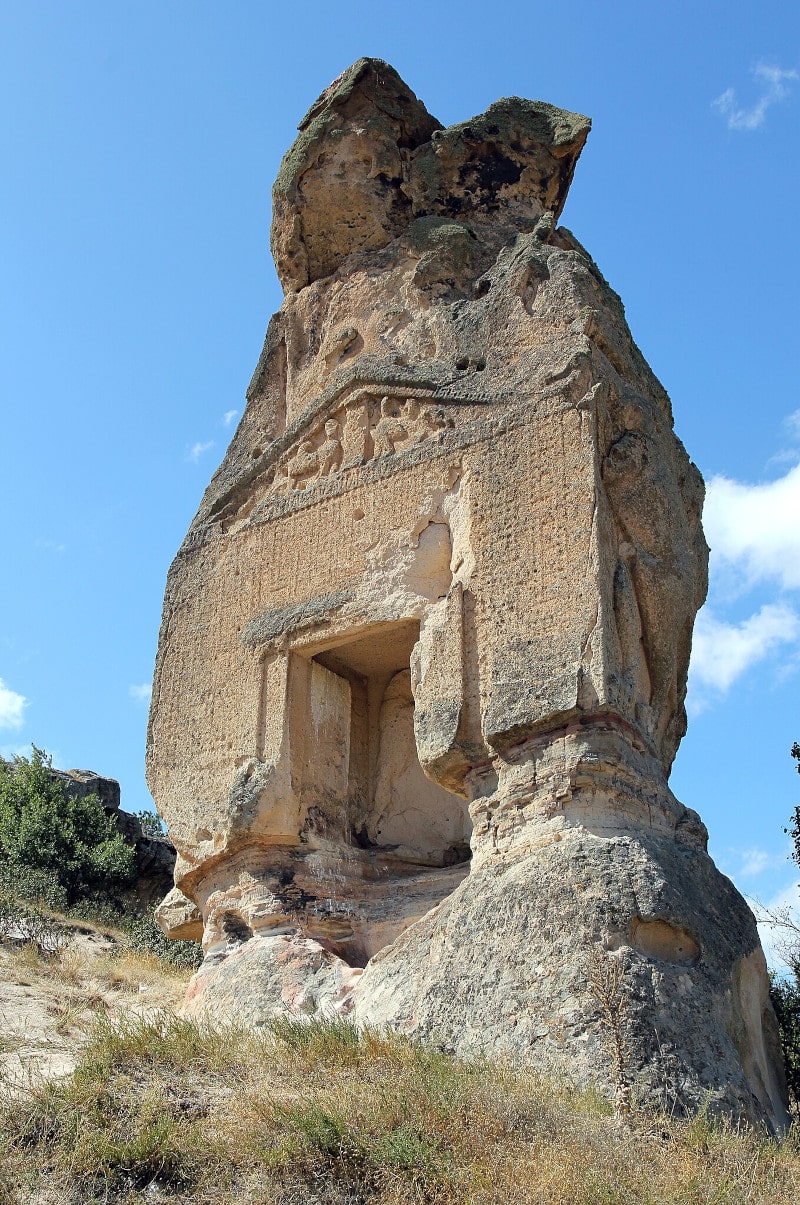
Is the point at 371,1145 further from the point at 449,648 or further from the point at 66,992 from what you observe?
the point at 66,992

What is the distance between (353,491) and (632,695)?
2.71m

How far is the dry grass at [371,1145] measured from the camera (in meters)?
4.53

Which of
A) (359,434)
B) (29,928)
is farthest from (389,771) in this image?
(29,928)

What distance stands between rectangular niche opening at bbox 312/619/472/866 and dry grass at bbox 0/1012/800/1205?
3.37m

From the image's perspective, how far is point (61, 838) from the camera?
14.3 metres

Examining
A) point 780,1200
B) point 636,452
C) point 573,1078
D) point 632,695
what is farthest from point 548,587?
point 780,1200

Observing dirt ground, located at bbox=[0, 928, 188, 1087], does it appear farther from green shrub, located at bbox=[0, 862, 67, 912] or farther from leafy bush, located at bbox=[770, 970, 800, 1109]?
leafy bush, located at bbox=[770, 970, 800, 1109]

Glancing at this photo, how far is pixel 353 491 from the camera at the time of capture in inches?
352

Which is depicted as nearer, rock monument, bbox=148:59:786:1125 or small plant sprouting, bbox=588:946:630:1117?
small plant sprouting, bbox=588:946:630:1117

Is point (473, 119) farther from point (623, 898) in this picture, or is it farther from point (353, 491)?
point (623, 898)

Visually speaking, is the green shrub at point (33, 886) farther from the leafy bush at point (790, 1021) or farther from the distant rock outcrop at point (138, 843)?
the leafy bush at point (790, 1021)

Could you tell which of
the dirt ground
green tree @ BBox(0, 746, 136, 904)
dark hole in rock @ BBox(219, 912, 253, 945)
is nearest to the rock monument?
dark hole in rock @ BBox(219, 912, 253, 945)

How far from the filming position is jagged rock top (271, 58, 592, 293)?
10.5 metres

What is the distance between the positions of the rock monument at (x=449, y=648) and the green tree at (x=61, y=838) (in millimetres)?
4999
